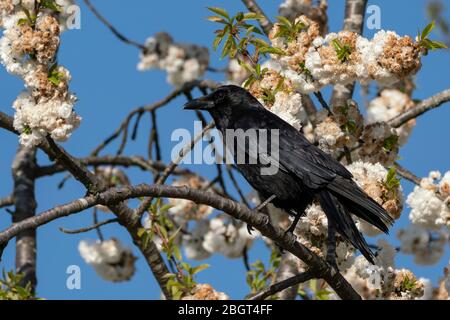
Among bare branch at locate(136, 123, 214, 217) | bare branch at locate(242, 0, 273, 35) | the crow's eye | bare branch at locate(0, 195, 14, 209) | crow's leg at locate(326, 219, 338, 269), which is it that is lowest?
crow's leg at locate(326, 219, 338, 269)

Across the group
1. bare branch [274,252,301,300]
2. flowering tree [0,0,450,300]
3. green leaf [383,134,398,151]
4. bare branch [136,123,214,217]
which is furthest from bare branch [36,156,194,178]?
green leaf [383,134,398,151]

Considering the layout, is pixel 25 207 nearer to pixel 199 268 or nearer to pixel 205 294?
pixel 199 268

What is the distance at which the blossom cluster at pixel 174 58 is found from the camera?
10.4 meters

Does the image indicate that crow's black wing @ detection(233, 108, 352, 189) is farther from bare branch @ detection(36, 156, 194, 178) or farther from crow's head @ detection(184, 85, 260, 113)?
bare branch @ detection(36, 156, 194, 178)

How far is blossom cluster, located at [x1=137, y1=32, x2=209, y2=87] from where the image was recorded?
10414mm

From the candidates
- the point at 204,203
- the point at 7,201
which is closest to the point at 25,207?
the point at 7,201

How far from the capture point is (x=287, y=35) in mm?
6355

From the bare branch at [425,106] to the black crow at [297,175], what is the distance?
3.23 ft

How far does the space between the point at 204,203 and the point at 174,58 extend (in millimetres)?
5594

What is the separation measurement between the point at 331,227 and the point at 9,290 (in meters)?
1.99

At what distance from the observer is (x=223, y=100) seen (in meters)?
7.05
